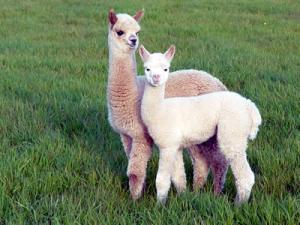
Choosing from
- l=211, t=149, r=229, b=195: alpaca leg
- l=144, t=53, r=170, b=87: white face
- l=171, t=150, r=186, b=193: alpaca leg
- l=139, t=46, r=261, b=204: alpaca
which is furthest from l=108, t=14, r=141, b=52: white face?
l=211, t=149, r=229, b=195: alpaca leg

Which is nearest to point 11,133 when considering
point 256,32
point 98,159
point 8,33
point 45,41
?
point 98,159

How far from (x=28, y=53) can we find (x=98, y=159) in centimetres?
511

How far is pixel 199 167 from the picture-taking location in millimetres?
4457

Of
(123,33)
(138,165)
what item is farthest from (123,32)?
(138,165)

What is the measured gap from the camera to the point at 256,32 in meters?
11.5

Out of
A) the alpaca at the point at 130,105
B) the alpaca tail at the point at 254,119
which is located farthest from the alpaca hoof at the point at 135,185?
the alpaca tail at the point at 254,119

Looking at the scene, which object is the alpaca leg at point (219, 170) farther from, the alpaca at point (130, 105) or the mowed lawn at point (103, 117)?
the mowed lawn at point (103, 117)

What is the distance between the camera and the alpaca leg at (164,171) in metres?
3.89

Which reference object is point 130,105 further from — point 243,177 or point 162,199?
point 243,177

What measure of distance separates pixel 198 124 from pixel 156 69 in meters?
0.51

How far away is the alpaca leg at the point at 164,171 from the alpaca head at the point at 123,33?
81cm

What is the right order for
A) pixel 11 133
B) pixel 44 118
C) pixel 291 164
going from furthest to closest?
pixel 44 118 < pixel 11 133 < pixel 291 164

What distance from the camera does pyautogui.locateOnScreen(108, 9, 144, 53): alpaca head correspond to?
4.04 meters

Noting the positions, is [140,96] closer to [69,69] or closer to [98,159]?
[98,159]
